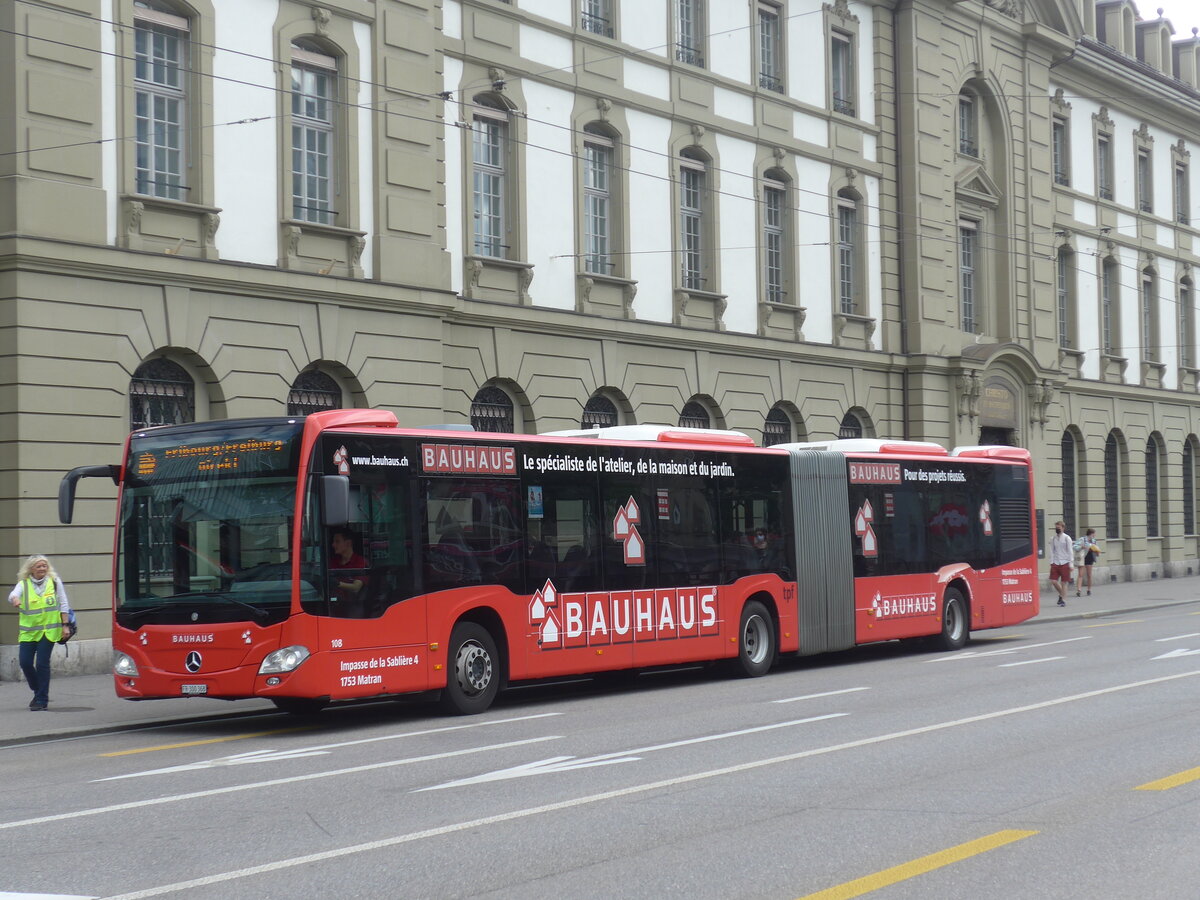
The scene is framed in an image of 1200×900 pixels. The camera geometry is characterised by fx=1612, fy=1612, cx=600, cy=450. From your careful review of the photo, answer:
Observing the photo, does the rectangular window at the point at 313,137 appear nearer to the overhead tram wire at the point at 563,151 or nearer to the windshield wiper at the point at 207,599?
the overhead tram wire at the point at 563,151

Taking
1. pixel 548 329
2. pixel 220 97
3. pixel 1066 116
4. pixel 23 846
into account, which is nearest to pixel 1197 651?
pixel 548 329

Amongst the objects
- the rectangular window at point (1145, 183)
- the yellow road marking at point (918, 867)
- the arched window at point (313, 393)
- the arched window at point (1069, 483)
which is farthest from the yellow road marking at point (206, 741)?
the rectangular window at point (1145, 183)

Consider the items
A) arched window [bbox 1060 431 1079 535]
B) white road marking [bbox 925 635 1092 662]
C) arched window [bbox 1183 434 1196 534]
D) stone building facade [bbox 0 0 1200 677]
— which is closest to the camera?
stone building facade [bbox 0 0 1200 677]

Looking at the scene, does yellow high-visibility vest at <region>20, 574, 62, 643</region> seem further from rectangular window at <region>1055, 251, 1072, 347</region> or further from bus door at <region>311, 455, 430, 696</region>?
rectangular window at <region>1055, 251, 1072, 347</region>

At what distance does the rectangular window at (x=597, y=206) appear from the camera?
2853 centimetres

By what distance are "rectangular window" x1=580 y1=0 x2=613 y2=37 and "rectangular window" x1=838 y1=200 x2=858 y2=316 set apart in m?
8.56

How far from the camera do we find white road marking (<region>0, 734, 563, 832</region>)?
9.64m

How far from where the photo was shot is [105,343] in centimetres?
2027

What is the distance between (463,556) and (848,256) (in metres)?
21.8

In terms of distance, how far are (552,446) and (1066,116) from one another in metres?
30.9

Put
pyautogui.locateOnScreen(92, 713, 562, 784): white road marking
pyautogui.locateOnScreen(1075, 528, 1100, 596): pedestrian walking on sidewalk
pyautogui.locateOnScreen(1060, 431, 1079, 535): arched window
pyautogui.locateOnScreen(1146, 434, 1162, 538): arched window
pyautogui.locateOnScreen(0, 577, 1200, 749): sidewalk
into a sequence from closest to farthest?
pyautogui.locateOnScreen(92, 713, 562, 784): white road marking
pyautogui.locateOnScreen(0, 577, 1200, 749): sidewalk
pyautogui.locateOnScreen(1075, 528, 1100, 596): pedestrian walking on sidewalk
pyautogui.locateOnScreen(1060, 431, 1079, 535): arched window
pyautogui.locateOnScreen(1146, 434, 1162, 538): arched window

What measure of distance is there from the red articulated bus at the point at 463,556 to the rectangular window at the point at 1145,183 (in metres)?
29.4

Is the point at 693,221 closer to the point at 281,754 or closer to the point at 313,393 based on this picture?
the point at 313,393

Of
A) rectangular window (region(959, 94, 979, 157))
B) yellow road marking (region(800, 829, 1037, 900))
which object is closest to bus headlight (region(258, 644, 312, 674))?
yellow road marking (region(800, 829, 1037, 900))
